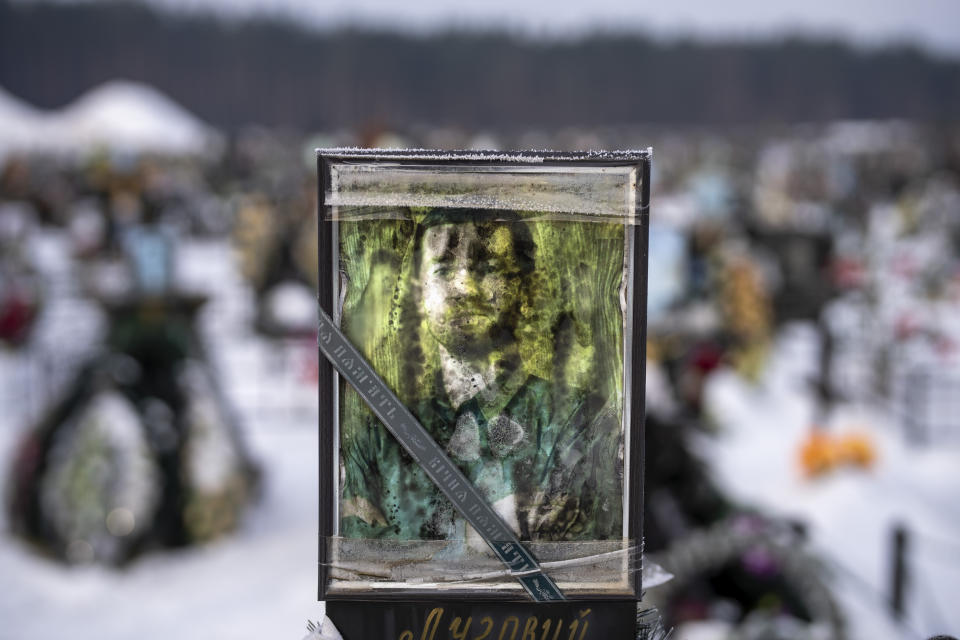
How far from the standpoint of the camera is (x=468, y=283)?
1.34 metres

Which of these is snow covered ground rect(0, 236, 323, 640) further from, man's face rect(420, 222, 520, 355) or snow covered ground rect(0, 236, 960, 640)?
man's face rect(420, 222, 520, 355)

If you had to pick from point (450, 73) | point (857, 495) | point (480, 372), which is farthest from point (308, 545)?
point (450, 73)

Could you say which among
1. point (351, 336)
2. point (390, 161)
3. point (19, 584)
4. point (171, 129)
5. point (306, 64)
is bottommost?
point (19, 584)

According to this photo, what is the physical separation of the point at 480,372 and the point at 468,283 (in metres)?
0.14

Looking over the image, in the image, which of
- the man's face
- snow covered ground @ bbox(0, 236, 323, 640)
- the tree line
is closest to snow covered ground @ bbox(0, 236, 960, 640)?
snow covered ground @ bbox(0, 236, 323, 640)

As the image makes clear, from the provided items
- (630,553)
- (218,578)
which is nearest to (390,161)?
(630,553)

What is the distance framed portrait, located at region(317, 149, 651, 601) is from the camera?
1.33 metres

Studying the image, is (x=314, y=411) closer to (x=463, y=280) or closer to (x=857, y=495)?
(x=857, y=495)

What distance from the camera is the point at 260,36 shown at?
63625 mm

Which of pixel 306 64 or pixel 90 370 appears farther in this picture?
pixel 306 64

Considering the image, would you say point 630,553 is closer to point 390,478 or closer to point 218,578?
point 390,478

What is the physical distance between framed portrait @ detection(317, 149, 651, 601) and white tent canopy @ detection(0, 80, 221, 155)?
44.7 meters

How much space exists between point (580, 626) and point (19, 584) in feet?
19.5

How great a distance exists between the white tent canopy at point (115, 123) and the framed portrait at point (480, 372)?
44.7m
